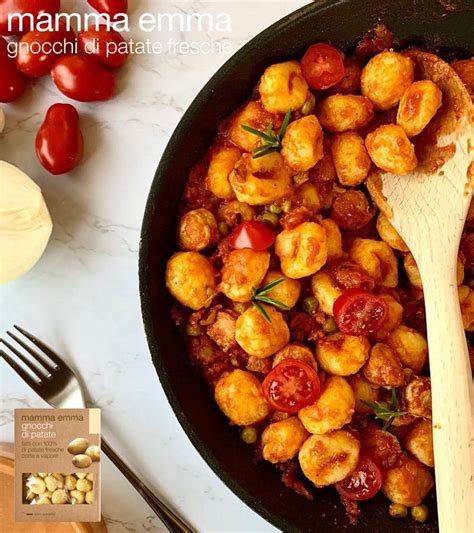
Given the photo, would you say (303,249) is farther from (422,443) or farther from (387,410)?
(422,443)

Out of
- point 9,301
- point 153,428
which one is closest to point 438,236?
point 153,428

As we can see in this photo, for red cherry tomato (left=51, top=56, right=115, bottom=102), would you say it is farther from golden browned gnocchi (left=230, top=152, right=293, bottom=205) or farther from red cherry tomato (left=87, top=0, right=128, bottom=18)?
golden browned gnocchi (left=230, top=152, right=293, bottom=205)

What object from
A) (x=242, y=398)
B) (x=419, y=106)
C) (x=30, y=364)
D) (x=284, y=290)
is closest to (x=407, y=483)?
(x=242, y=398)

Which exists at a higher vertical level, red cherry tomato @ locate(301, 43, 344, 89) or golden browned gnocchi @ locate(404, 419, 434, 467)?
red cherry tomato @ locate(301, 43, 344, 89)

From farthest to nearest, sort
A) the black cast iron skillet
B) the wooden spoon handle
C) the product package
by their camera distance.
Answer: the product package, the black cast iron skillet, the wooden spoon handle

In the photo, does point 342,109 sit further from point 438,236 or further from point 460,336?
point 460,336

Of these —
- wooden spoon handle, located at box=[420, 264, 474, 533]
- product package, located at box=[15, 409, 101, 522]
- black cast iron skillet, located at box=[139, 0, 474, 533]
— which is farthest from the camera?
product package, located at box=[15, 409, 101, 522]

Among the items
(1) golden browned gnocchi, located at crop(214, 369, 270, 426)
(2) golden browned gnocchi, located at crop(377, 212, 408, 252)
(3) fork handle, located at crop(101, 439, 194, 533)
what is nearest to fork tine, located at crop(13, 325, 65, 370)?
(3) fork handle, located at crop(101, 439, 194, 533)

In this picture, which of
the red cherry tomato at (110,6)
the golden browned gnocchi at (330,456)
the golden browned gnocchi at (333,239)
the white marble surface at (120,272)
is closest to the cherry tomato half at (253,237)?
the golden browned gnocchi at (333,239)
